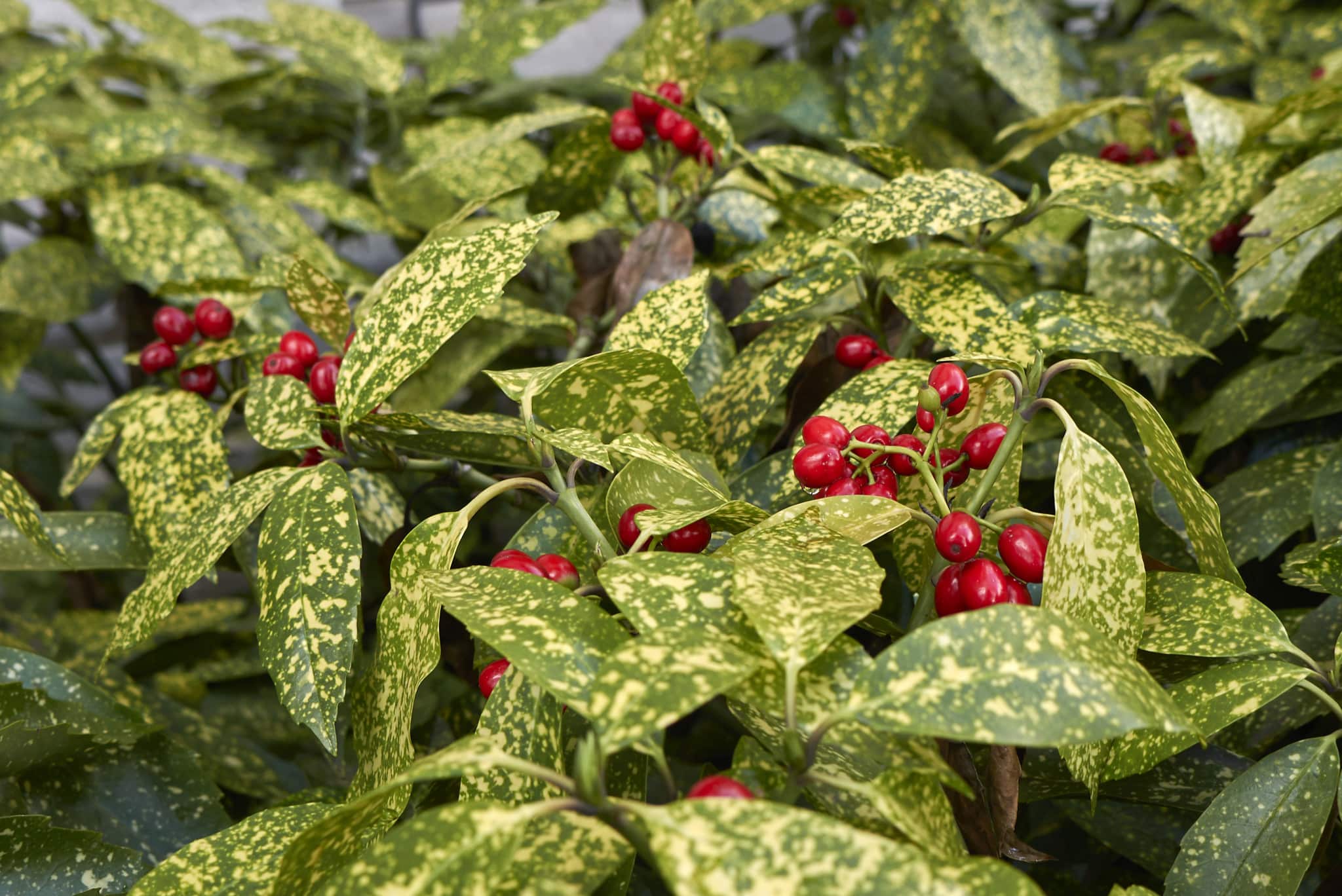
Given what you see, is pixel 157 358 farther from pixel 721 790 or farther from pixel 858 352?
pixel 721 790

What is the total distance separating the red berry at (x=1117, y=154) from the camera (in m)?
1.02

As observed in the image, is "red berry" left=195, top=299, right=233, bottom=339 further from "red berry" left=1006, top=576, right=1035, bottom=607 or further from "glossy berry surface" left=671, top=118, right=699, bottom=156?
"red berry" left=1006, top=576, right=1035, bottom=607

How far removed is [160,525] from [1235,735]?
691 millimetres

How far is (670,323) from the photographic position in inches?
23.3

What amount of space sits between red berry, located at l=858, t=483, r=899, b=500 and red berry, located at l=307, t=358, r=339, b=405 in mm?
319

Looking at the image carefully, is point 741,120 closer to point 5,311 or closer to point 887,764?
point 5,311

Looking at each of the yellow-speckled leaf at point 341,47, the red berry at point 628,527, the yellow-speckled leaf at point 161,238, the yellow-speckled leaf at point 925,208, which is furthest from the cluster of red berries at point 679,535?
the yellow-speckled leaf at point 341,47

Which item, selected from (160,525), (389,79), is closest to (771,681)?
(160,525)

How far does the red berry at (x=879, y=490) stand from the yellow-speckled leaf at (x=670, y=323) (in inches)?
5.3

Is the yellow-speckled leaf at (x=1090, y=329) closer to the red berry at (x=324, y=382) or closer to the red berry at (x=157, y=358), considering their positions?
the red berry at (x=324, y=382)

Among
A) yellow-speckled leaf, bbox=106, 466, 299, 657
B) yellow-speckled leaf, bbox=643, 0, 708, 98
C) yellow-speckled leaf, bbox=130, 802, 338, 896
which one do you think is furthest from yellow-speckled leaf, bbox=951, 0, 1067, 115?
yellow-speckled leaf, bbox=130, 802, 338, 896

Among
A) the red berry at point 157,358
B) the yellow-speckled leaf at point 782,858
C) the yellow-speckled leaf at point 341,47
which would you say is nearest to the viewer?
the yellow-speckled leaf at point 782,858

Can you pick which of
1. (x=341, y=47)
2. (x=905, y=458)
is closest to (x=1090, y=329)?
(x=905, y=458)

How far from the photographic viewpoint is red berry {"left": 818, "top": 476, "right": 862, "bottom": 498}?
486 millimetres
